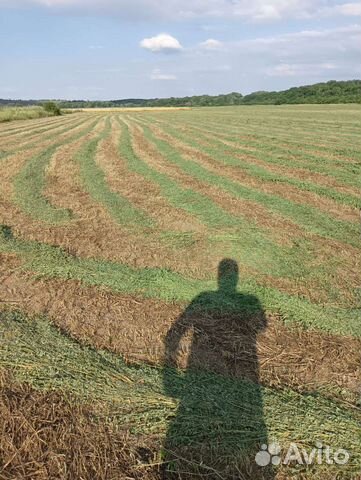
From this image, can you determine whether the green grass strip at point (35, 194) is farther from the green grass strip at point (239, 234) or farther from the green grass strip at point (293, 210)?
the green grass strip at point (293, 210)

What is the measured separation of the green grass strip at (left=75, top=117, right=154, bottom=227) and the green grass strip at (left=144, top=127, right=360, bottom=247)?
118 inches

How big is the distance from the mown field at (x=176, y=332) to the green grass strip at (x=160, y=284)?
3cm

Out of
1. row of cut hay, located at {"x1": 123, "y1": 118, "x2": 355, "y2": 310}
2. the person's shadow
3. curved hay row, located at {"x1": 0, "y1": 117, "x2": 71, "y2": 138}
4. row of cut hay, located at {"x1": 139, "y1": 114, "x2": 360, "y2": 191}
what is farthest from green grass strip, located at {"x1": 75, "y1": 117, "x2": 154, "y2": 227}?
curved hay row, located at {"x1": 0, "y1": 117, "x2": 71, "y2": 138}

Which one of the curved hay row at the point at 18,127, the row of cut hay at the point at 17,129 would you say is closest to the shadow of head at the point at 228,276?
the row of cut hay at the point at 17,129

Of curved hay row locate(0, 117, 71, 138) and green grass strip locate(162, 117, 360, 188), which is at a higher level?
curved hay row locate(0, 117, 71, 138)

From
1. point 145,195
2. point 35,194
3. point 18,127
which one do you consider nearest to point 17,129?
point 18,127

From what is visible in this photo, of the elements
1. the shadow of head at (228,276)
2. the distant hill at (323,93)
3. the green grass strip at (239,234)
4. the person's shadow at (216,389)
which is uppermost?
the distant hill at (323,93)

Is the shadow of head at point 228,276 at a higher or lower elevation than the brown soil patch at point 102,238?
lower

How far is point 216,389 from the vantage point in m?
3.86

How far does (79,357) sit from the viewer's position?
4250 mm

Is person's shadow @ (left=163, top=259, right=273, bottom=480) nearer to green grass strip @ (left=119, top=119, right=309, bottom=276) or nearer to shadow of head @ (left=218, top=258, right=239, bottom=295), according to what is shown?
shadow of head @ (left=218, top=258, right=239, bottom=295)

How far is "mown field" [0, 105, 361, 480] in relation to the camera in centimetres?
316

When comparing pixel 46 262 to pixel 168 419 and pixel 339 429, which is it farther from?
pixel 339 429

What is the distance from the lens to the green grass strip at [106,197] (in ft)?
29.7
